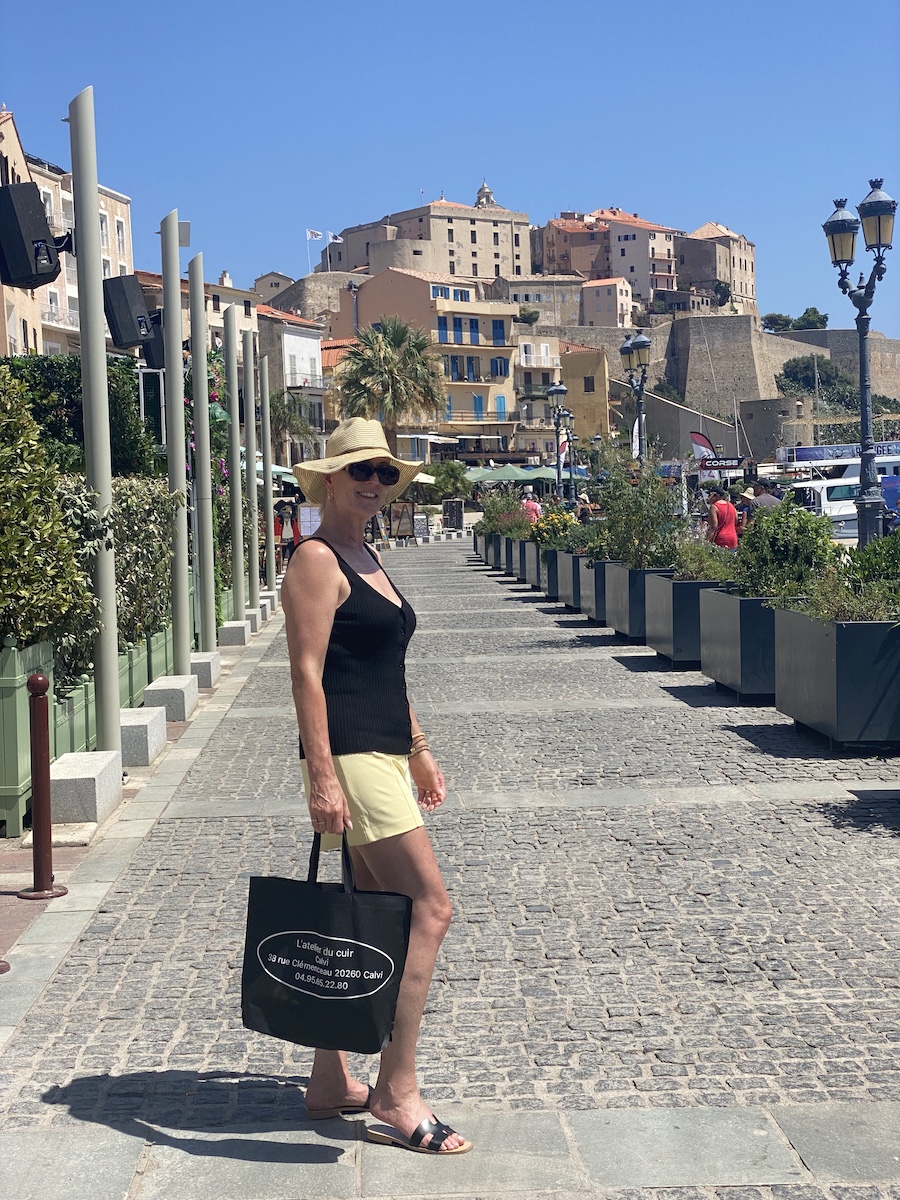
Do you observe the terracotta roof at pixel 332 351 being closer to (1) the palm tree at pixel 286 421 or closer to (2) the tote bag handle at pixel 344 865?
(1) the palm tree at pixel 286 421

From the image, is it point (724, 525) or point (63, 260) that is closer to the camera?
point (724, 525)

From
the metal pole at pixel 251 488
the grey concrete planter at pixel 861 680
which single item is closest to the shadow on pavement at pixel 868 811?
the grey concrete planter at pixel 861 680

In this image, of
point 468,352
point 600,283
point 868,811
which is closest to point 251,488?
point 868,811

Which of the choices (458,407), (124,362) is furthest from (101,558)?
(458,407)

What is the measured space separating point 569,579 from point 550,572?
240 cm

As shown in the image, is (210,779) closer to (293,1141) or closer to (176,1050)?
(176,1050)

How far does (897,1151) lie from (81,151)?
7.43 meters

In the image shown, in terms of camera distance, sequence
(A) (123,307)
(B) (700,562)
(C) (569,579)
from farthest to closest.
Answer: (C) (569,579) → (B) (700,562) → (A) (123,307)

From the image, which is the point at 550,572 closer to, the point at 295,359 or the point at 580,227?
the point at 295,359

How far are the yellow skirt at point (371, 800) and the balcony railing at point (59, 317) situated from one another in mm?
55542

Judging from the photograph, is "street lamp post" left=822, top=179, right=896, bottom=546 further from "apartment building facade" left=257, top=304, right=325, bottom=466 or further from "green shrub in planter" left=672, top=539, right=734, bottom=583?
"apartment building facade" left=257, top=304, right=325, bottom=466

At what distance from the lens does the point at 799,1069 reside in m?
4.33

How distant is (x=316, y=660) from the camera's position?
3.84 metres

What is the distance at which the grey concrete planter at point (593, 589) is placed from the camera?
19.7 metres
